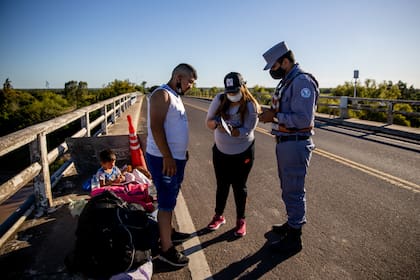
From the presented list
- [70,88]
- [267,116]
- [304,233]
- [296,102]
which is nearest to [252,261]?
[304,233]

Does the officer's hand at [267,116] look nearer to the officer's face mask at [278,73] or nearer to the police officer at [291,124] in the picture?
the police officer at [291,124]

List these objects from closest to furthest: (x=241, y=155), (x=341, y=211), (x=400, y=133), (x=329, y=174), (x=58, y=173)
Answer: (x=241, y=155)
(x=341, y=211)
(x=58, y=173)
(x=329, y=174)
(x=400, y=133)

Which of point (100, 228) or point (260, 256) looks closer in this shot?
point (100, 228)

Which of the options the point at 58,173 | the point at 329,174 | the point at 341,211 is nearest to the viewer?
the point at 341,211

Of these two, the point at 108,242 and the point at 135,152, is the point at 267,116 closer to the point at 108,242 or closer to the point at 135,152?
the point at 108,242

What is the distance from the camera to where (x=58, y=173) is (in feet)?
17.4

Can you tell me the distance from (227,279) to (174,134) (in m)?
1.46

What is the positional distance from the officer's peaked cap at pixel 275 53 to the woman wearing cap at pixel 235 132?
34 centimetres

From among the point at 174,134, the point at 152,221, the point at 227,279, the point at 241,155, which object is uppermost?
the point at 174,134

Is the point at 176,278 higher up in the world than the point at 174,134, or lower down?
lower down

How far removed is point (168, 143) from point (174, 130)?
14 cm

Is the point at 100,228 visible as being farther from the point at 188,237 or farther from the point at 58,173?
the point at 58,173

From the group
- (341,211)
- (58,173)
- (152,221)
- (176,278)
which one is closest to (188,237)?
(152,221)

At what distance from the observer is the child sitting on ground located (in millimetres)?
4750
